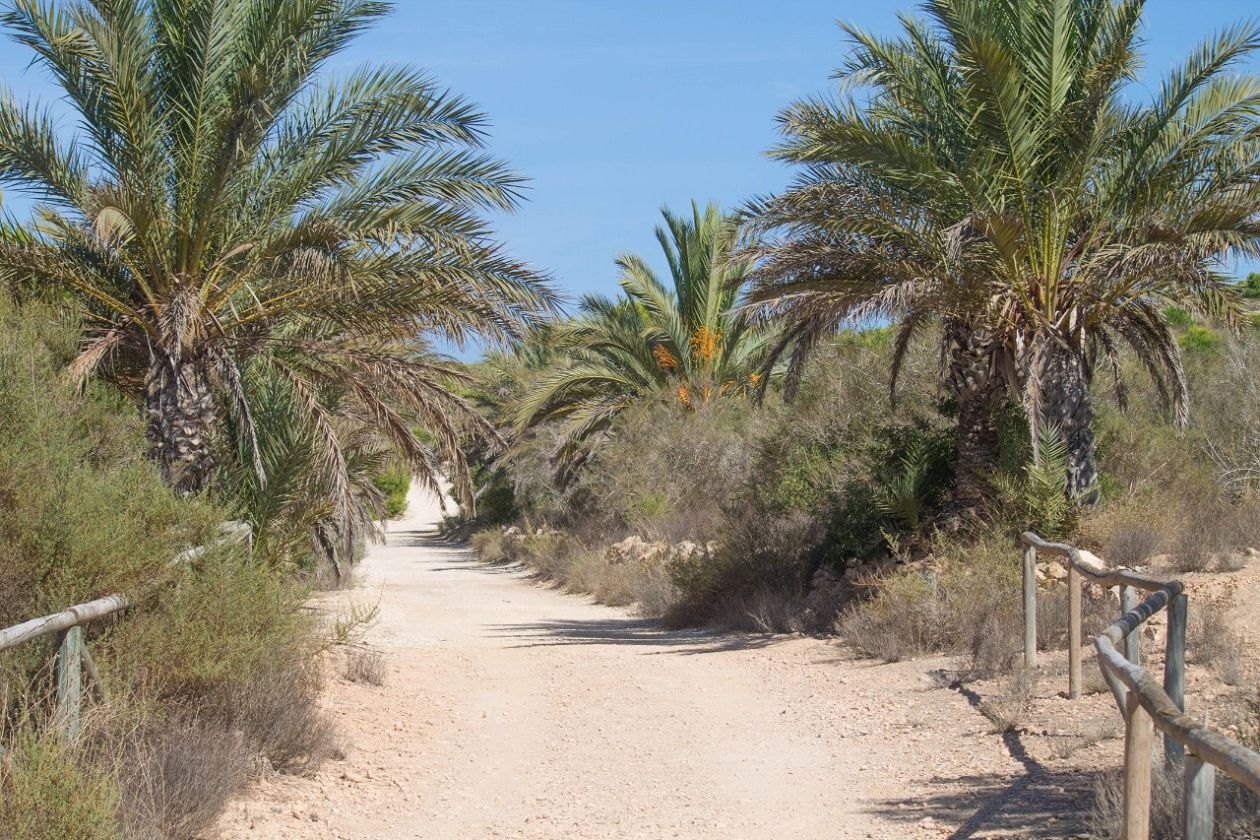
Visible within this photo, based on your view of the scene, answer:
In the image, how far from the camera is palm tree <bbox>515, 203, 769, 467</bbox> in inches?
1033

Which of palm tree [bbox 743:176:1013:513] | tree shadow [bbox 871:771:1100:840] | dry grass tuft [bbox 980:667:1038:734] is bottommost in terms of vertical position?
tree shadow [bbox 871:771:1100:840]

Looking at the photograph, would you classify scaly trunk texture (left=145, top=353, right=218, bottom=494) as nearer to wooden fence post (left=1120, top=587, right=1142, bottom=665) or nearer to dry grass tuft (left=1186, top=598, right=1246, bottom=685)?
wooden fence post (left=1120, top=587, right=1142, bottom=665)

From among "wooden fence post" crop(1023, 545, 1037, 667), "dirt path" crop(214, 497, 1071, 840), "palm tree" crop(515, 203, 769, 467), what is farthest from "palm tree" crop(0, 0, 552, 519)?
"palm tree" crop(515, 203, 769, 467)

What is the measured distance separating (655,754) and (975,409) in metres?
6.87

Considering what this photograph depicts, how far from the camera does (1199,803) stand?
355 cm

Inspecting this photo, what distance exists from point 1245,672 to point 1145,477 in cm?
773

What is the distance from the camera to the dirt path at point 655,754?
21.2 feet

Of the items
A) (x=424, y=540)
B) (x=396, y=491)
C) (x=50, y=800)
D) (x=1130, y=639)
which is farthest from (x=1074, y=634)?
(x=396, y=491)

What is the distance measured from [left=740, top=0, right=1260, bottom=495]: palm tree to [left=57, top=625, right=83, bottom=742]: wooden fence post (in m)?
8.65

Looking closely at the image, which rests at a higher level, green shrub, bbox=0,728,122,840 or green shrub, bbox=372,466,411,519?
green shrub, bbox=372,466,411,519

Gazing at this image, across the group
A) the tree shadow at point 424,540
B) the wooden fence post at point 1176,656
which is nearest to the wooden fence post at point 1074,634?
the wooden fence post at point 1176,656

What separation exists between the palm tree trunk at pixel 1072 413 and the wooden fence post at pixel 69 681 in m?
9.95

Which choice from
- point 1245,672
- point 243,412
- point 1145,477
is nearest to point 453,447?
point 243,412

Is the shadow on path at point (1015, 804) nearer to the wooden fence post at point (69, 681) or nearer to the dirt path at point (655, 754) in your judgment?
the dirt path at point (655, 754)
